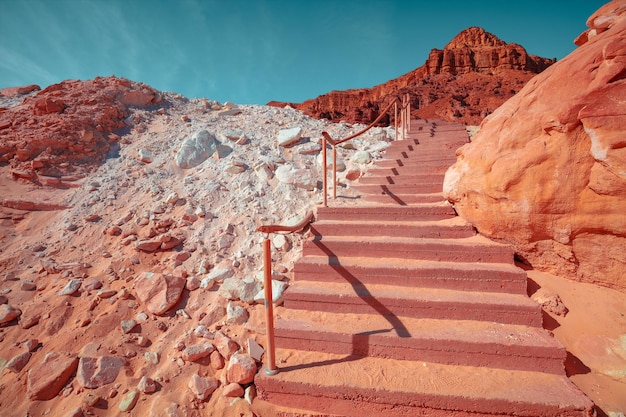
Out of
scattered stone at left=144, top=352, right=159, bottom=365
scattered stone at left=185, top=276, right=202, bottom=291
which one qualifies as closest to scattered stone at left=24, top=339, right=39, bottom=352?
scattered stone at left=144, top=352, right=159, bottom=365

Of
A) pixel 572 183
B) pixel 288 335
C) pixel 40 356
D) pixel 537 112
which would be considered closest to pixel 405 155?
pixel 537 112

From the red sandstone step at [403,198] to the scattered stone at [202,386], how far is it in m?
3.36

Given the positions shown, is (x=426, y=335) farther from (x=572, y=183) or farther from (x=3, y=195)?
(x=3, y=195)

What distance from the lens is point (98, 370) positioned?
2477mm

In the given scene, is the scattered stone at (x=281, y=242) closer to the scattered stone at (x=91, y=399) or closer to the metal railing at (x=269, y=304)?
the metal railing at (x=269, y=304)

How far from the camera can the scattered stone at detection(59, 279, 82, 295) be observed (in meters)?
3.24

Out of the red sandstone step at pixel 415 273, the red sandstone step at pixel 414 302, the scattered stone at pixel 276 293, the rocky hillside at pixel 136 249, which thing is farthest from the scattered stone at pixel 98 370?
the red sandstone step at pixel 415 273

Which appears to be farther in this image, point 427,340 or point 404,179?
point 404,179

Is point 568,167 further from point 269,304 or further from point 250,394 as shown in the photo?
point 250,394

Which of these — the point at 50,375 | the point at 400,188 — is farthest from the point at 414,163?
the point at 50,375

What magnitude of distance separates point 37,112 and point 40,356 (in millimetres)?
6643

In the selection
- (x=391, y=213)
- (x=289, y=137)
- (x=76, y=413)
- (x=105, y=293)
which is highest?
(x=289, y=137)

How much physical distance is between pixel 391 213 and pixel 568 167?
1903 millimetres

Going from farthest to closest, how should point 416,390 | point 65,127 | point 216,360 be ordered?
point 65,127 → point 216,360 → point 416,390
